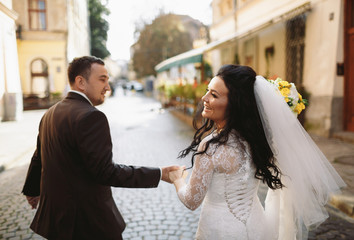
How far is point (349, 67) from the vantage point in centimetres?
855

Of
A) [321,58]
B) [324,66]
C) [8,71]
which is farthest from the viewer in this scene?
[8,71]

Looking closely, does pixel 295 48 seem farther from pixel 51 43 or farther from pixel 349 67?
pixel 51 43

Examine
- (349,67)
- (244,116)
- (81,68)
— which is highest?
(349,67)

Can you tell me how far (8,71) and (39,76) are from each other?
33.8 feet

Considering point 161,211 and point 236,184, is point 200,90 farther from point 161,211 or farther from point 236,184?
point 236,184

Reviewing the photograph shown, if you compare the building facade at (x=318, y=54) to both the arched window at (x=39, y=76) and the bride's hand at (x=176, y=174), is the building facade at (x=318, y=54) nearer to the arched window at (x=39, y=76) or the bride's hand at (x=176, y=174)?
the bride's hand at (x=176, y=174)

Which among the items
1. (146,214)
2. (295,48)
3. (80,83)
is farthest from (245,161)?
(295,48)

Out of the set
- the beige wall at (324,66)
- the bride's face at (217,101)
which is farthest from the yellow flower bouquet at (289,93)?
the beige wall at (324,66)

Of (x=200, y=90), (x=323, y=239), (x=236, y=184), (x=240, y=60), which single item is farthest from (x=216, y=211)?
(x=240, y=60)

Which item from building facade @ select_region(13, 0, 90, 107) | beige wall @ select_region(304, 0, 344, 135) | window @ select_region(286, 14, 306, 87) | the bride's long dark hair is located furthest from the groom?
building facade @ select_region(13, 0, 90, 107)

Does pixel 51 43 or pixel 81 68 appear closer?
pixel 81 68

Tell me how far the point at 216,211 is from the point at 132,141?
318 inches

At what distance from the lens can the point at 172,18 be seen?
40031mm

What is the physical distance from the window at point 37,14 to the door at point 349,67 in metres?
21.8
